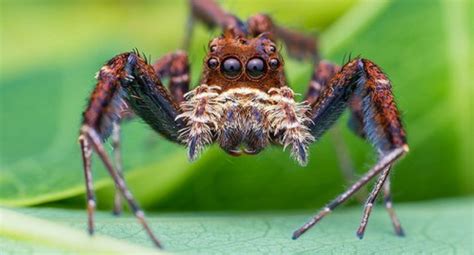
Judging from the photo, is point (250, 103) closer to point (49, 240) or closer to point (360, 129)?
point (360, 129)

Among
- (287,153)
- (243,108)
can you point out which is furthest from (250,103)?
(287,153)

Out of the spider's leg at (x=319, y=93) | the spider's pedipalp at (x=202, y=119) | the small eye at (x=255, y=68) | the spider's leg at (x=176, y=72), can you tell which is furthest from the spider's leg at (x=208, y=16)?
the spider's pedipalp at (x=202, y=119)

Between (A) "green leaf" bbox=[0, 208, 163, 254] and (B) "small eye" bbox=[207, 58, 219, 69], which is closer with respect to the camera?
(A) "green leaf" bbox=[0, 208, 163, 254]

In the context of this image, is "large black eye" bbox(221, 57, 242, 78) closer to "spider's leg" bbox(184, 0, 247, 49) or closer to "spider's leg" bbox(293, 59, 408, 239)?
"spider's leg" bbox(293, 59, 408, 239)

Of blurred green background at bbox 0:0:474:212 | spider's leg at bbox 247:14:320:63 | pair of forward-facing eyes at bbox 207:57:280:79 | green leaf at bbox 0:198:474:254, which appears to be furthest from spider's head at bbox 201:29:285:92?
spider's leg at bbox 247:14:320:63

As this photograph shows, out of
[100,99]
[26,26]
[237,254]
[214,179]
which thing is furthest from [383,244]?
[26,26]

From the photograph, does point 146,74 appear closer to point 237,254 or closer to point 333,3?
point 237,254
